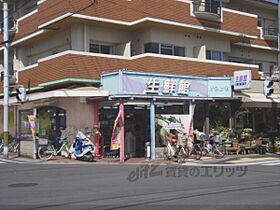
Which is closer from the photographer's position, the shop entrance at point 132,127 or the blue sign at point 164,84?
the blue sign at point 164,84

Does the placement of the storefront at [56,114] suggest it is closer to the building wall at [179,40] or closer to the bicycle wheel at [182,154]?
the bicycle wheel at [182,154]

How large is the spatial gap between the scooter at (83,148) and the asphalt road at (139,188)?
113 inches

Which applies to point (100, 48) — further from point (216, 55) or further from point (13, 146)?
point (13, 146)

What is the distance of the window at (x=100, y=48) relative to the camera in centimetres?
2361

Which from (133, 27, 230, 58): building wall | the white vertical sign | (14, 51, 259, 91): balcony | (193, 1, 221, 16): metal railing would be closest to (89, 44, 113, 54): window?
(133, 27, 230, 58): building wall

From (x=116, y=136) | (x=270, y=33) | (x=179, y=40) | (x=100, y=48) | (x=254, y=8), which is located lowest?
(x=116, y=136)

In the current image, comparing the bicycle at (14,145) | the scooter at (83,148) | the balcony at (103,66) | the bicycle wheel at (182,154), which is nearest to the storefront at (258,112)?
the balcony at (103,66)

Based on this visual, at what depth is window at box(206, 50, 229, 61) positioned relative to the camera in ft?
88.6

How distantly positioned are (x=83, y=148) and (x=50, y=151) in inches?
86.1

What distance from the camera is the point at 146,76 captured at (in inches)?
821

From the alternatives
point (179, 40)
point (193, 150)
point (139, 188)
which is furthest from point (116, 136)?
point (139, 188)

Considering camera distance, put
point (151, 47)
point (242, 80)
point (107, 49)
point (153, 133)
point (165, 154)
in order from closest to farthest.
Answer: point (153, 133) → point (165, 154) → point (242, 80) → point (151, 47) → point (107, 49)

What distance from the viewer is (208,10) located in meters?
26.1

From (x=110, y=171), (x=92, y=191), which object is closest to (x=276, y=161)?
(x=110, y=171)
